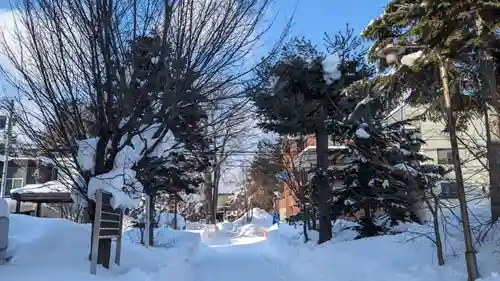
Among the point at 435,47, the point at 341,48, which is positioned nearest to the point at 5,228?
the point at 435,47

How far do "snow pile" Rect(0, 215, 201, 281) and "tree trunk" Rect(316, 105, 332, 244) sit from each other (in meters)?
5.92

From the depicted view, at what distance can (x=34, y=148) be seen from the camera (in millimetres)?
10062

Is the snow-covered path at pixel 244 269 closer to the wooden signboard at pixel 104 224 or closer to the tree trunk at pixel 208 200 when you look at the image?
the wooden signboard at pixel 104 224

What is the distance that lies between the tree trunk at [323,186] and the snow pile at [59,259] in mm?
5924

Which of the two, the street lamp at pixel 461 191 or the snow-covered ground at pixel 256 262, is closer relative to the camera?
the street lamp at pixel 461 191

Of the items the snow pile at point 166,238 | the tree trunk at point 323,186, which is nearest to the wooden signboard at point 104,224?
the tree trunk at point 323,186

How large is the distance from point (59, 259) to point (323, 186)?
33.4 feet

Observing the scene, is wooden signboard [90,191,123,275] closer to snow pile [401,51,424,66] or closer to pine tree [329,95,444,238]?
snow pile [401,51,424,66]

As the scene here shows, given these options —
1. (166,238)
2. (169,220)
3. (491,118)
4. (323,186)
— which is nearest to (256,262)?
(323,186)

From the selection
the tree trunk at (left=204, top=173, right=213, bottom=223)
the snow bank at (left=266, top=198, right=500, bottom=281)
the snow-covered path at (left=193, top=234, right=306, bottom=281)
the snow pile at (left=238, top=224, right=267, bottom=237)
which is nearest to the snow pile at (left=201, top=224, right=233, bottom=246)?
the snow pile at (left=238, top=224, right=267, bottom=237)

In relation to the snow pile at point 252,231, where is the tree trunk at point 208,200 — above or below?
above

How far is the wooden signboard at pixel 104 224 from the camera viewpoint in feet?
28.1

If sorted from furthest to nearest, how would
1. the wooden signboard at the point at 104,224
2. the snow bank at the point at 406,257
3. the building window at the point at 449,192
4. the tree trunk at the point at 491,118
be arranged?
the building window at the point at 449,192
the snow bank at the point at 406,257
the wooden signboard at the point at 104,224
the tree trunk at the point at 491,118

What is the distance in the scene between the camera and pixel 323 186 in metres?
17.0
